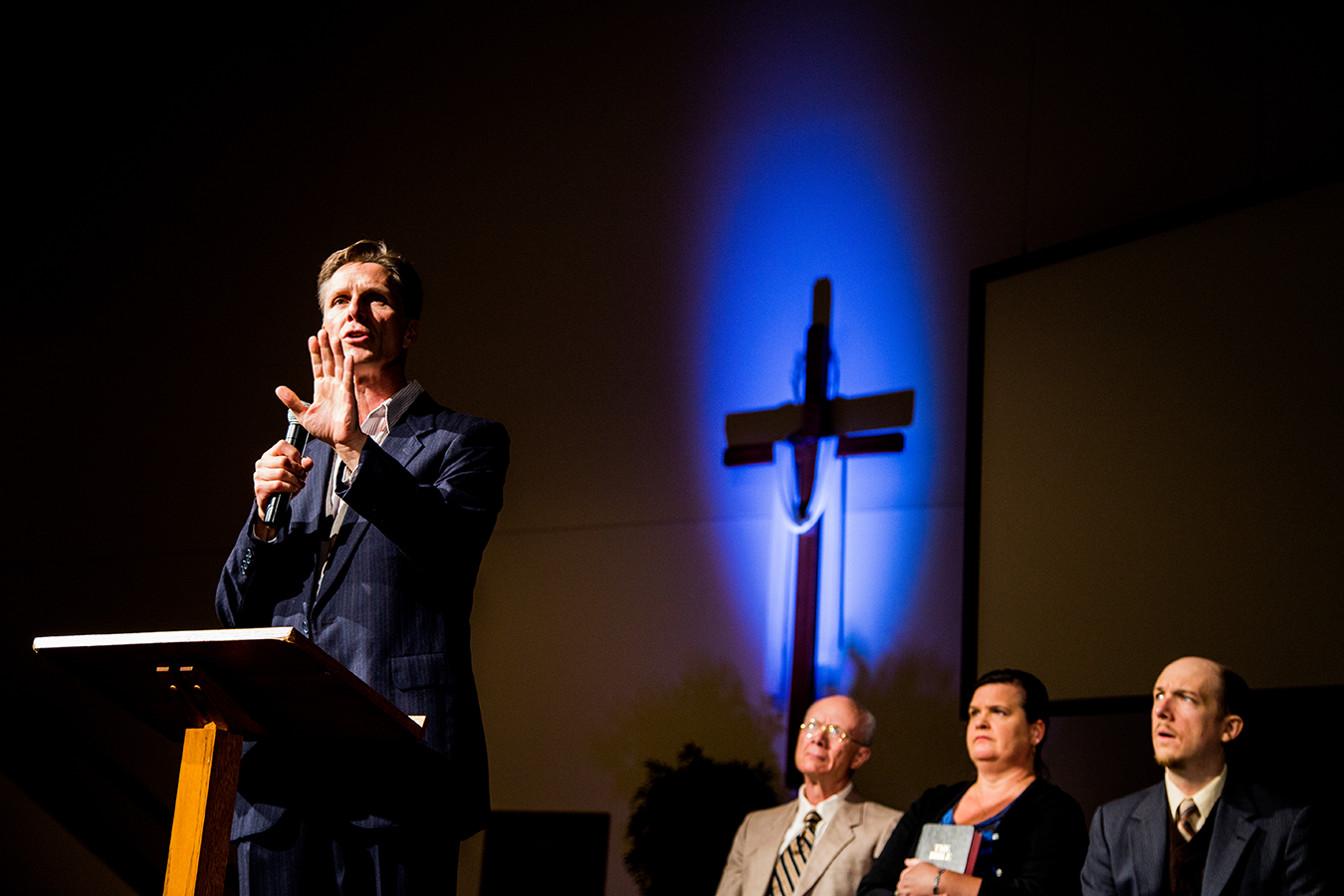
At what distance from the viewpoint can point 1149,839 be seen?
3303 mm

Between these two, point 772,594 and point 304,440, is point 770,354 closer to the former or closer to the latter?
point 772,594

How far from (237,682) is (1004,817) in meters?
2.53

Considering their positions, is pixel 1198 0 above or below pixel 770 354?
above

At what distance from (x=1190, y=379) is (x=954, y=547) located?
47.9 inches

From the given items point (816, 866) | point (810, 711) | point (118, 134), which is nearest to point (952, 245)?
point (810, 711)

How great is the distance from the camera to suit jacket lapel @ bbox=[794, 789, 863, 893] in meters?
4.22

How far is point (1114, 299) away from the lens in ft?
15.3

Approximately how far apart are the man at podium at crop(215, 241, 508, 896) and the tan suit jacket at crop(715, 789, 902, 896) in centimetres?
253

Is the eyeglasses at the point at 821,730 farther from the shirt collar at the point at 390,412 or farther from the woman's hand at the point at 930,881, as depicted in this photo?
the shirt collar at the point at 390,412

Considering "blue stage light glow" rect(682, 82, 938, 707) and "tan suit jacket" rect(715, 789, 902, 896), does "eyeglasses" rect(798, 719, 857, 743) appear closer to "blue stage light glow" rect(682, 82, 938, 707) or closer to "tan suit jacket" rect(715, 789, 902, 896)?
"tan suit jacket" rect(715, 789, 902, 896)

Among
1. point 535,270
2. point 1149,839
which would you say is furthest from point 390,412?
point 535,270

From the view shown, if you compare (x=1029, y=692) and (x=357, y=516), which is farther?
(x=1029, y=692)

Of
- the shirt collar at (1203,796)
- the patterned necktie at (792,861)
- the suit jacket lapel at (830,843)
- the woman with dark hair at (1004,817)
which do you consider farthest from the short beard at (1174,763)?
the patterned necktie at (792,861)

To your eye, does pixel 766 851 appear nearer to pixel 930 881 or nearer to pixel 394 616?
pixel 930 881
